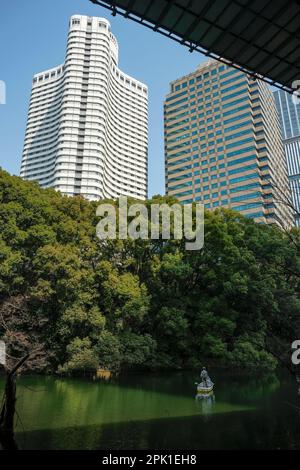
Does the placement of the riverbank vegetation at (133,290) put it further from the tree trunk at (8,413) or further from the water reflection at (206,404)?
the tree trunk at (8,413)

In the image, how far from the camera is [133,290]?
82.3 ft

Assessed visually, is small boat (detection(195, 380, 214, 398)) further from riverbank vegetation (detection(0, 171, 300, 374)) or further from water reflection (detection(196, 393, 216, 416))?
riverbank vegetation (detection(0, 171, 300, 374))

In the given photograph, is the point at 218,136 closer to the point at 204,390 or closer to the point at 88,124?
the point at 88,124

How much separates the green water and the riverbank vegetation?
4113 mm

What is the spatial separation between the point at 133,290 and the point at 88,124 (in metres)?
74.2

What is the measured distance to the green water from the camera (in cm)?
938

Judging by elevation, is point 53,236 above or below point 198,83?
below

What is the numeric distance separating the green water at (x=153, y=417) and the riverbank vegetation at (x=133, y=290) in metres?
4.11

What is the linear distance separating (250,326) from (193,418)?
16604mm

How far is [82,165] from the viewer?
85.9 metres

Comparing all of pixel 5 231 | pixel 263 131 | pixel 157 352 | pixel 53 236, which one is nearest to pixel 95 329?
pixel 157 352

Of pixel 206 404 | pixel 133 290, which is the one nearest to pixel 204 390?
pixel 206 404

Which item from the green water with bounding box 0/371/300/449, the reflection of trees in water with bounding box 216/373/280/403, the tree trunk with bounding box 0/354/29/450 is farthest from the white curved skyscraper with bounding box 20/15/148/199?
the tree trunk with bounding box 0/354/29/450
